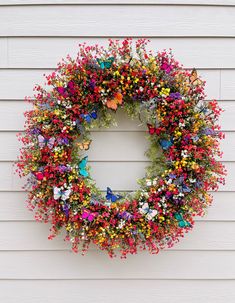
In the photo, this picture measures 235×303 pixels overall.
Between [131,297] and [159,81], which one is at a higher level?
[159,81]

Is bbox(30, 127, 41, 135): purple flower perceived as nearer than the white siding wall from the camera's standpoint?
Yes

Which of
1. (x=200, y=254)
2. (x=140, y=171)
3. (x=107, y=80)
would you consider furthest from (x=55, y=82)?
(x=200, y=254)

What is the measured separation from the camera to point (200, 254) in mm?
1994

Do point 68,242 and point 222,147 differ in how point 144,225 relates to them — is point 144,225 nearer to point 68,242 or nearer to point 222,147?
point 68,242

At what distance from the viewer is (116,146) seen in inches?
77.0

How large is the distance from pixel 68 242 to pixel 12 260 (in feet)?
1.00

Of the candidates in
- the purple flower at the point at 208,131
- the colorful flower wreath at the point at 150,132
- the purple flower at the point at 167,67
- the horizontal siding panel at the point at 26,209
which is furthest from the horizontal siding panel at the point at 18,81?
the purple flower at the point at 208,131

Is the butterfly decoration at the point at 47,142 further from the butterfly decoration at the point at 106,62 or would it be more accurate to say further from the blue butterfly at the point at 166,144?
the blue butterfly at the point at 166,144

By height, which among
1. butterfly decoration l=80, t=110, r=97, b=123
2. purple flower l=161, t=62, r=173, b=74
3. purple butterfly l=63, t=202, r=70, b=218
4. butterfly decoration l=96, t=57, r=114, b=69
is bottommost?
purple butterfly l=63, t=202, r=70, b=218

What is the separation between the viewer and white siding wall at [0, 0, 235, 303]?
1.93m

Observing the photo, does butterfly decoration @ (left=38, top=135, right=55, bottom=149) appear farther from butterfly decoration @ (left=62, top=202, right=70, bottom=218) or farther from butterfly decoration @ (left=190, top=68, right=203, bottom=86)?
Result: butterfly decoration @ (left=190, top=68, right=203, bottom=86)
